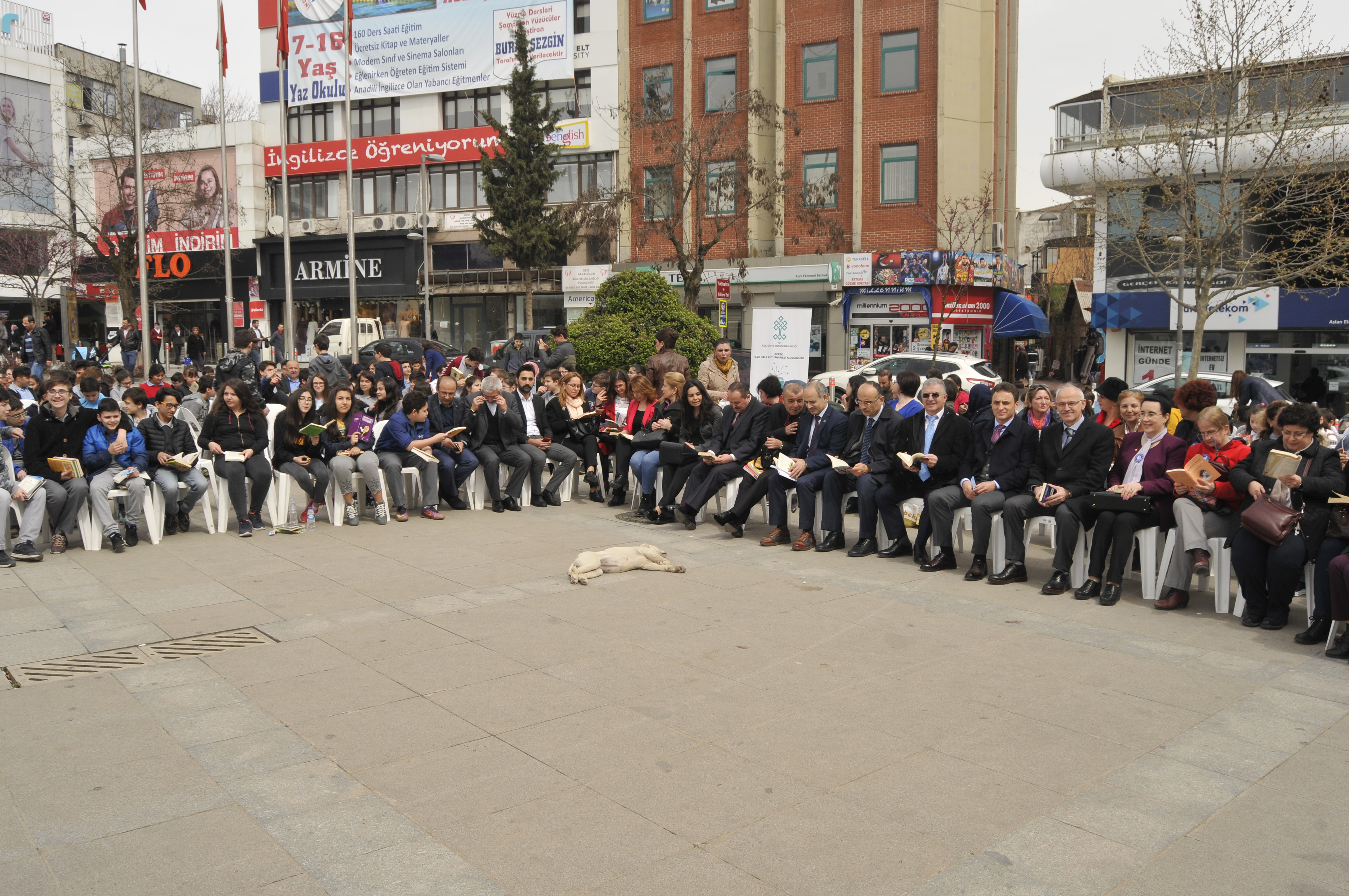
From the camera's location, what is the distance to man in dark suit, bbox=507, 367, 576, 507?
1319 centimetres

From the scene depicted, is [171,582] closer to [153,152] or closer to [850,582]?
[850,582]

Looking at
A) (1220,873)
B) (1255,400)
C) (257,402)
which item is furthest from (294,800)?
(1255,400)

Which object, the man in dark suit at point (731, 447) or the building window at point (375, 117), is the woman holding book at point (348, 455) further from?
A: the building window at point (375, 117)

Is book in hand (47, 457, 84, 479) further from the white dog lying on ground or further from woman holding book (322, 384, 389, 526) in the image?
the white dog lying on ground

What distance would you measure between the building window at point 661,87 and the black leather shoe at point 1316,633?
97.1 feet

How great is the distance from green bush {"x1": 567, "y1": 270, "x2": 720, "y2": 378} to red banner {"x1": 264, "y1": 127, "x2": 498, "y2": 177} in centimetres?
2390

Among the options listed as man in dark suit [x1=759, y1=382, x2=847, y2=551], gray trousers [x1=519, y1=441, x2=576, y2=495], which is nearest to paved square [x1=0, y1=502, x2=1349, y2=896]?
man in dark suit [x1=759, y1=382, x2=847, y2=551]

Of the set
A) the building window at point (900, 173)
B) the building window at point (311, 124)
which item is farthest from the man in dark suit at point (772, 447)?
the building window at point (311, 124)

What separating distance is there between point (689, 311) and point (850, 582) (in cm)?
1357

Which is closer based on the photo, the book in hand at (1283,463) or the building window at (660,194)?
the book in hand at (1283,463)

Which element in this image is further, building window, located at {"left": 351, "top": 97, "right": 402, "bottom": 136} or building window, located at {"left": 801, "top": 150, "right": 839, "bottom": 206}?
building window, located at {"left": 351, "top": 97, "right": 402, "bottom": 136}

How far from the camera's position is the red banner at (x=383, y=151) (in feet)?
143

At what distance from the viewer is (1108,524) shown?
28.0 feet

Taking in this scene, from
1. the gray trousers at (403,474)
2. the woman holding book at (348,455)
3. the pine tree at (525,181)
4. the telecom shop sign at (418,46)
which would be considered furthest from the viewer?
the telecom shop sign at (418,46)
